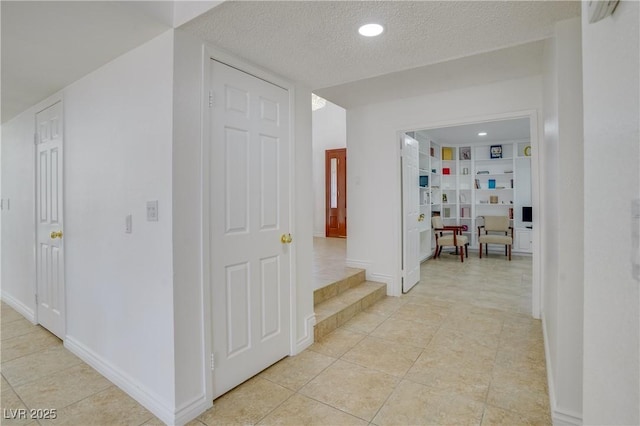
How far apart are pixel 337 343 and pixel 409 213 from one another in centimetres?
210

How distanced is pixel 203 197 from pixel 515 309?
11.5 ft

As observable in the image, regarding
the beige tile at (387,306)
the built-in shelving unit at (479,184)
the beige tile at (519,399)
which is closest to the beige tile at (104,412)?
the beige tile at (519,399)

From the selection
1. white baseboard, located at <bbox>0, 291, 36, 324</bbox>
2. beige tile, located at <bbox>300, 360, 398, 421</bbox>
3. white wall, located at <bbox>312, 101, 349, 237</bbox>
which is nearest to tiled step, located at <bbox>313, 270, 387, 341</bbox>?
beige tile, located at <bbox>300, 360, 398, 421</bbox>

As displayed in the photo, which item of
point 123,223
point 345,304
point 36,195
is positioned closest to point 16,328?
point 36,195

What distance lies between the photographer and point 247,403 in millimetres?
1954

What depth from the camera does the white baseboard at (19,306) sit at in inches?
129

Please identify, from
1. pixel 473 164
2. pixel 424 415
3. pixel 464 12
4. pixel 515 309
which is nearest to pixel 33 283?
pixel 424 415

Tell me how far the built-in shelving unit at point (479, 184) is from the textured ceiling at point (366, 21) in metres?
4.71

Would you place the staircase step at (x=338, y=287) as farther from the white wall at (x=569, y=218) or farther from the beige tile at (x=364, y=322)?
the white wall at (x=569, y=218)

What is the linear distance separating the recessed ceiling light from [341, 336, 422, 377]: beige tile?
2198 mm

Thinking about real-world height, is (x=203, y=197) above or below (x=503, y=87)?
below

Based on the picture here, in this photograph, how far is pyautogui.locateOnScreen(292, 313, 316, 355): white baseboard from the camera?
261 cm

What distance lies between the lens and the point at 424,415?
1830mm

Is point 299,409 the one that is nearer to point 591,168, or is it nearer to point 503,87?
point 591,168
